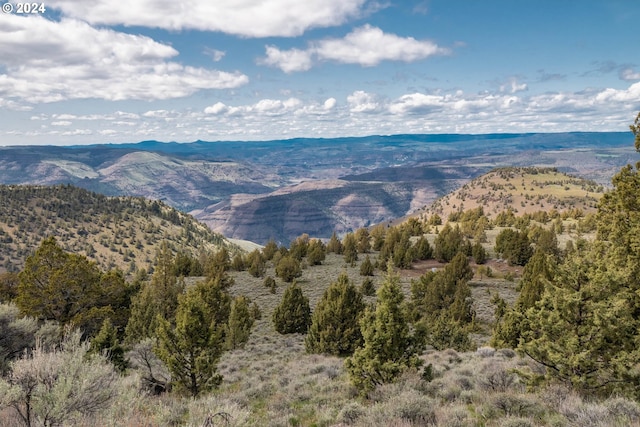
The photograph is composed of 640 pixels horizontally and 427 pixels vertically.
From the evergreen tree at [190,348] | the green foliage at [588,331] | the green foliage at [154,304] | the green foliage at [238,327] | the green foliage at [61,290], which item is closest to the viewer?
the green foliage at [588,331]

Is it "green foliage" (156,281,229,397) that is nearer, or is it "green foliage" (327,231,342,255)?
"green foliage" (156,281,229,397)

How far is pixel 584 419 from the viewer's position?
8578mm

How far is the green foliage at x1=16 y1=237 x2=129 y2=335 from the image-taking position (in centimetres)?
2777

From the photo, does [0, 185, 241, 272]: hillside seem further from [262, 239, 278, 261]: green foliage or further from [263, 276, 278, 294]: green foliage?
[263, 276, 278, 294]: green foliage

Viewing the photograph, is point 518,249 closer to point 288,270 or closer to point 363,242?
point 363,242

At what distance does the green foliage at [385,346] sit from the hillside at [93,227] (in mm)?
127279

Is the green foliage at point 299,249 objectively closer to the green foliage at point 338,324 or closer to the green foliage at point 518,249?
the green foliage at point 518,249

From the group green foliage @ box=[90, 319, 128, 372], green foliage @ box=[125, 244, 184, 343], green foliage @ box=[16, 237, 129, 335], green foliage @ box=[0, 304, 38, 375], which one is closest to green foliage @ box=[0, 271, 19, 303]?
green foliage @ box=[16, 237, 129, 335]

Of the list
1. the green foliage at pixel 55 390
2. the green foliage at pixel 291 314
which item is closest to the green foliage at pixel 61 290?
the green foliage at pixel 291 314

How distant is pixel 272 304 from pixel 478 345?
23.4 m

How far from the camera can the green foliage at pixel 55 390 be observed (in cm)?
807

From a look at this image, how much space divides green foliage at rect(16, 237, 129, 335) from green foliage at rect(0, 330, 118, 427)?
21411mm

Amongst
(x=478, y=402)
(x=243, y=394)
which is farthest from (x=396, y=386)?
(x=243, y=394)

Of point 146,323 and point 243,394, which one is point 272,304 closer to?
point 146,323
